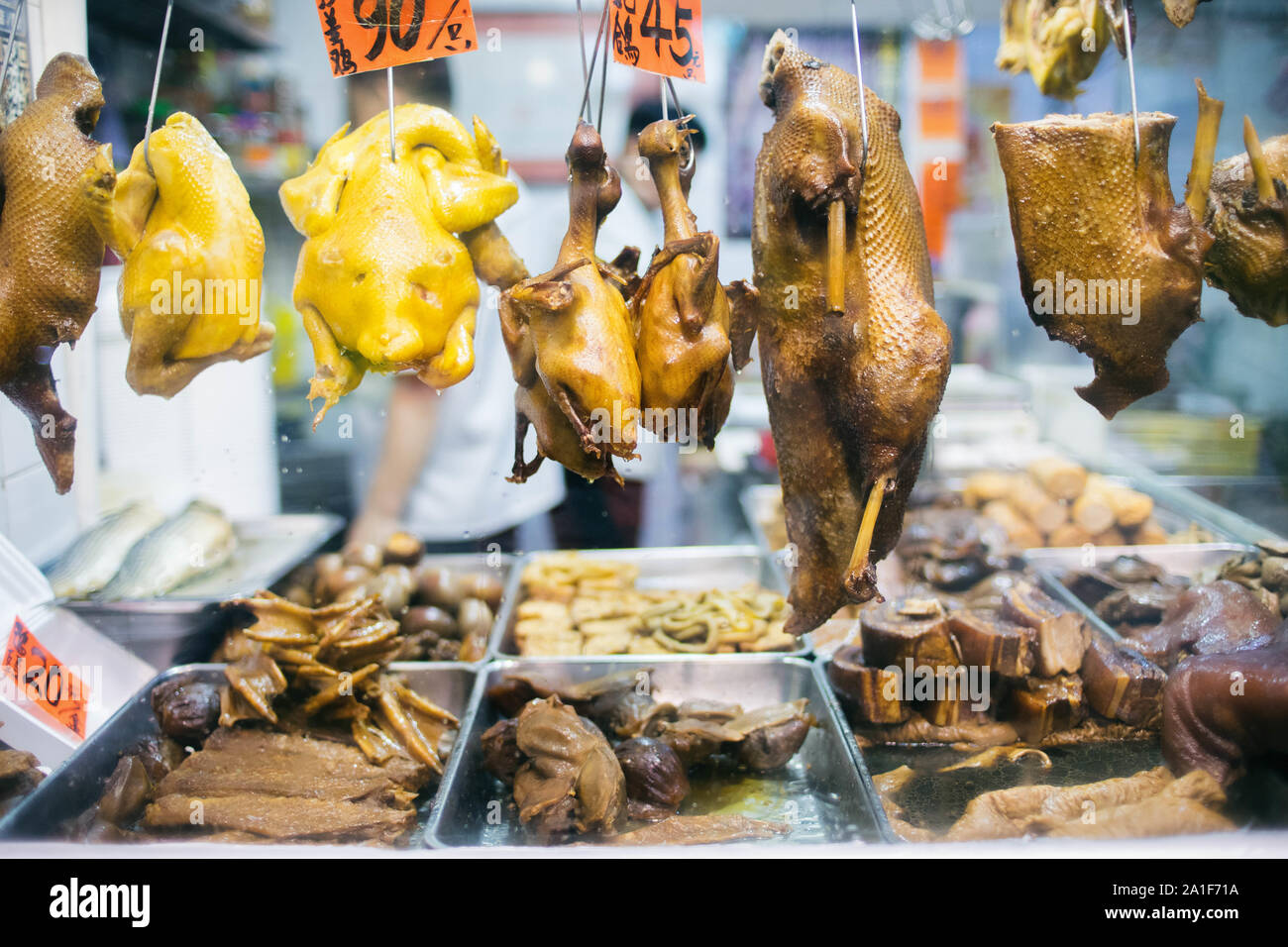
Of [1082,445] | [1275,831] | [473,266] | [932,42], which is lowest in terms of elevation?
[1275,831]

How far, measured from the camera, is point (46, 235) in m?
2.29

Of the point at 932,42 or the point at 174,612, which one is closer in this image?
the point at 174,612

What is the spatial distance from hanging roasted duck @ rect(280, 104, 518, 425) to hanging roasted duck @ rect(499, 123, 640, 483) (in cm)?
16

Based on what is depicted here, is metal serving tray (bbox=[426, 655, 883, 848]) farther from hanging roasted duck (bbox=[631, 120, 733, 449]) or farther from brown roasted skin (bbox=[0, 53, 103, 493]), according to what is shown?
brown roasted skin (bbox=[0, 53, 103, 493])

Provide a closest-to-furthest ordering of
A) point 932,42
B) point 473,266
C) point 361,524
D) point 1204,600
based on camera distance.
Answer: point 473,266, point 1204,600, point 361,524, point 932,42

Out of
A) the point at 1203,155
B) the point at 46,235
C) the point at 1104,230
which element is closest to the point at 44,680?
the point at 46,235

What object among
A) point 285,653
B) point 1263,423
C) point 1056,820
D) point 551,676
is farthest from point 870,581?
point 1263,423

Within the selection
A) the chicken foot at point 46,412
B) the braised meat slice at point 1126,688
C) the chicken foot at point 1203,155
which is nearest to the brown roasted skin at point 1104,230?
the chicken foot at point 1203,155

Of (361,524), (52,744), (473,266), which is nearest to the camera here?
(473,266)

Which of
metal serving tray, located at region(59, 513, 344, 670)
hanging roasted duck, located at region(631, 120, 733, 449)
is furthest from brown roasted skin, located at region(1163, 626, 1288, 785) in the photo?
metal serving tray, located at region(59, 513, 344, 670)

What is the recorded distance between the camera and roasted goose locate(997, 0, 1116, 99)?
94.2 inches

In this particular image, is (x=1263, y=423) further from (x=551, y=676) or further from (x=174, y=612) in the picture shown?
(x=174, y=612)
